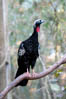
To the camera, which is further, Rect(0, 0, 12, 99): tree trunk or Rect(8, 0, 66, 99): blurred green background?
Rect(8, 0, 66, 99): blurred green background

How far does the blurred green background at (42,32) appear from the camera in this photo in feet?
19.4

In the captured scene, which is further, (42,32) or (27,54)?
(42,32)

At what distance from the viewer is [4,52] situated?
4082 mm

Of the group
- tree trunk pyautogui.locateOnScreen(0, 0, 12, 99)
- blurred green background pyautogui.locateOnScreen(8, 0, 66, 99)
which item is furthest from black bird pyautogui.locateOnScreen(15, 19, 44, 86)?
blurred green background pyautogui.locateOnScreen(8, 0, 66, 99)

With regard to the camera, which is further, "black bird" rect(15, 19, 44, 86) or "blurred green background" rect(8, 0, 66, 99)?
"blurred green background" rect(8, 0, 66, 99)

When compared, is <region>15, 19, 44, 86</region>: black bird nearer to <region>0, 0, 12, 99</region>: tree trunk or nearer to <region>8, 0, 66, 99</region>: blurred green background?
<region>0, 0, 12, 99</region>: tree trunk

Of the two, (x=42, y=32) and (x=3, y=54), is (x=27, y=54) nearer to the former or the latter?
(x=3, y=54)

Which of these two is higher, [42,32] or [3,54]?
[3,54]

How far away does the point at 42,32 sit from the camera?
747 centimetres

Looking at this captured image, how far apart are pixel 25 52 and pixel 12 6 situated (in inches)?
158

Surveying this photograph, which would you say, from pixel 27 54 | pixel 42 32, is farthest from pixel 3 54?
pixel 42 32

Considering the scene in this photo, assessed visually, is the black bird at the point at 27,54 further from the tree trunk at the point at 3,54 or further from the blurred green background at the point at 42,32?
the blurred green background at the point at 42,32

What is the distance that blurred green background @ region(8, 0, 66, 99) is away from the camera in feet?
19.4

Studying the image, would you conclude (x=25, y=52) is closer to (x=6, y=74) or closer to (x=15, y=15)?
(x=6, y=74)
